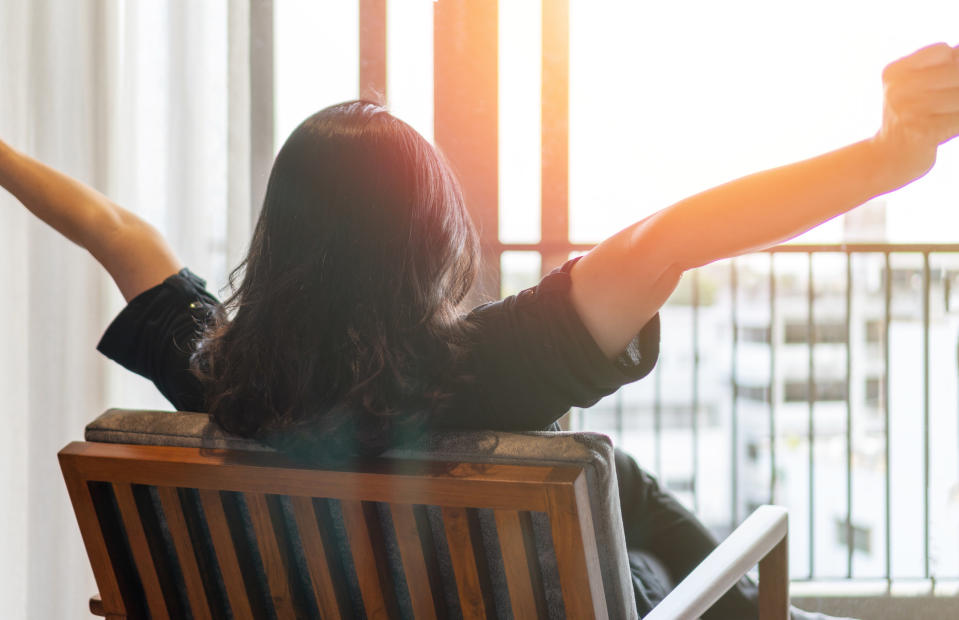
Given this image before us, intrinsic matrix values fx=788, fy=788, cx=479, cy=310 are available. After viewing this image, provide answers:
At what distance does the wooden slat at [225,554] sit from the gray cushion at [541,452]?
0.22 feet

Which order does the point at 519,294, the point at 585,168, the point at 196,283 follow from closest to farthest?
the point at 519,294 → the point at 196,283 → the point at 585,168

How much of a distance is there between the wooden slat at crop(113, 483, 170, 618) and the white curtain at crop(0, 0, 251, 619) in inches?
47.0

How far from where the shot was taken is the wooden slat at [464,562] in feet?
2.62

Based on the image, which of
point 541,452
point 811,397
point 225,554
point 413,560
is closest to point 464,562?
point 413,560

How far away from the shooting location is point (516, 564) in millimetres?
796

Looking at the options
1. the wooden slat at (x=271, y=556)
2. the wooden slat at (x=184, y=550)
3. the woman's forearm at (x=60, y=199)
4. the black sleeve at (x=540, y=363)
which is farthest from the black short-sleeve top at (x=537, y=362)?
the woman's forearm at (x=60, y=199)

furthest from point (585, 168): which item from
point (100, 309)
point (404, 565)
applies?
point (404, 565)

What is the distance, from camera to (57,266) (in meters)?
1.97

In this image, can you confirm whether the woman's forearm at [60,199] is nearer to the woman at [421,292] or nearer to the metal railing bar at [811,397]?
the woman at [421,292]

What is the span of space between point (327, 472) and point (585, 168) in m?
1.81

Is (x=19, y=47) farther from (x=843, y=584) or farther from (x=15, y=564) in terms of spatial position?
(x=843, y=584)

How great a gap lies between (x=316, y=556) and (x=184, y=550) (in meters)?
0.17

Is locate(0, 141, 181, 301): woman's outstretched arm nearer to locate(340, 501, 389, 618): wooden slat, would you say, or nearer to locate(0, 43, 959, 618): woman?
locate(0, 43, 959, 618): woman

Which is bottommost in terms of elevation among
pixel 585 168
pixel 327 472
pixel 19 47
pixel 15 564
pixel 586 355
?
pixel 15 564
